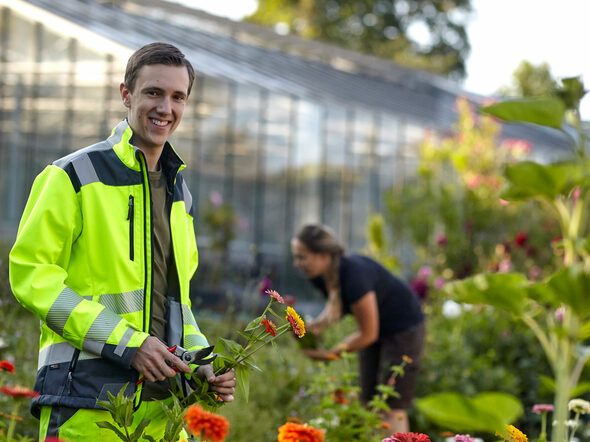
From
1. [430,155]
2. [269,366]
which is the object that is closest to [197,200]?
[430,155]

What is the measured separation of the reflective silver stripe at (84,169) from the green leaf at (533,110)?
89cm

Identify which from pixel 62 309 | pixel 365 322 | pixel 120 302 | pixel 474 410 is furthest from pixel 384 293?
pixel 474 410

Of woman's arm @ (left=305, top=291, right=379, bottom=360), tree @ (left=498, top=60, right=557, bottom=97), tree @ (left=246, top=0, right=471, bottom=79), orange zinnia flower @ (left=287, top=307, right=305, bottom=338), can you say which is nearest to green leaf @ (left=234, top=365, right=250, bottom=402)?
orange zinnia flower @ (left=287, top=307, right=305, bottom=338)

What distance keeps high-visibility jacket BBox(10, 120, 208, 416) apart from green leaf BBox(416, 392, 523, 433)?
0.83 m

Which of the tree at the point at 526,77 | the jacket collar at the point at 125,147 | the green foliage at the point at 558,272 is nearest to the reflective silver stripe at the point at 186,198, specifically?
the jacket collar at the point at 125,147

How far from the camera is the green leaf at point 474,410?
0.94m

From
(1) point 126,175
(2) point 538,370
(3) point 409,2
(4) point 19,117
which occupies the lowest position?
(2) point 538,370

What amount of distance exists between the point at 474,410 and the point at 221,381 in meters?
0.80

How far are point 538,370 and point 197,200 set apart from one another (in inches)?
233

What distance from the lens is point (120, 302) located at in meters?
1.69

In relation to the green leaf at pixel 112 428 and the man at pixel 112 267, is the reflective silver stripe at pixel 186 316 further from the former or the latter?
the green leaf at pixel 112 428

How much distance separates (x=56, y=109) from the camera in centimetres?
1038

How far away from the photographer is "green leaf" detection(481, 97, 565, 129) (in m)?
1.12

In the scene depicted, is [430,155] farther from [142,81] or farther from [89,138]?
[142,81]
